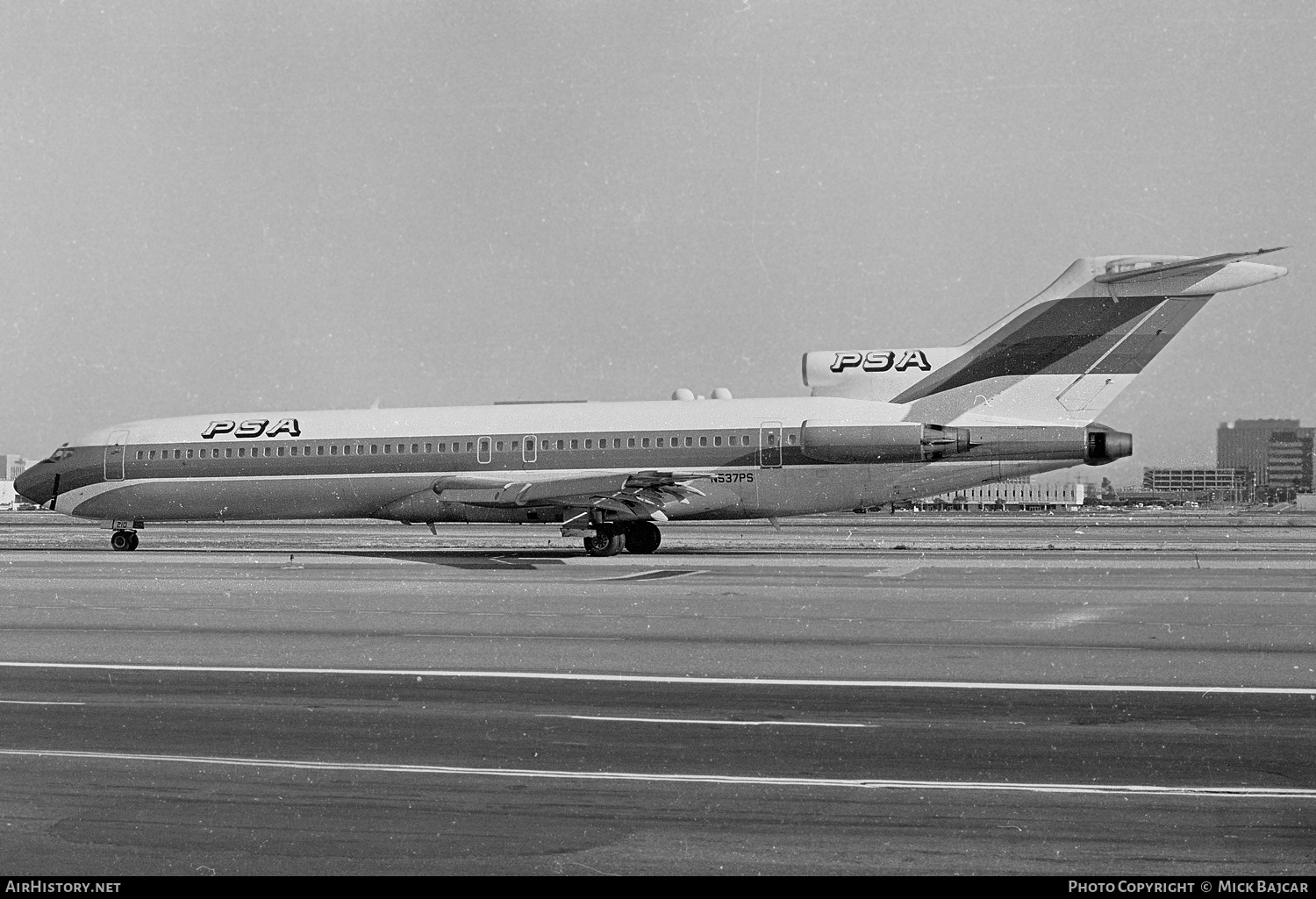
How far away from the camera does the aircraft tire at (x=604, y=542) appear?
94.9ft

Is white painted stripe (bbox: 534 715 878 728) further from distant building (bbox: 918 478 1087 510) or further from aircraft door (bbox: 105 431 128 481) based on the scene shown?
distant building (bbox: 918 478 1087 510)

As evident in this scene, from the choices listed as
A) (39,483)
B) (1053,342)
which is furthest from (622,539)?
(39,483)

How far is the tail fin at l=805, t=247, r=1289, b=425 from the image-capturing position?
2764cm

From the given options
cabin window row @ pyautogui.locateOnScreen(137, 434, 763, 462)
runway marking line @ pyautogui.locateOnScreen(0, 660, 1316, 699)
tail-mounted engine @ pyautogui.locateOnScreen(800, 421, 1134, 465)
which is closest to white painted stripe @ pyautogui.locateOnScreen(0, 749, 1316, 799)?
runway marking line @ pyautogui.locateOnScreen(0, 660, 1316, 699)

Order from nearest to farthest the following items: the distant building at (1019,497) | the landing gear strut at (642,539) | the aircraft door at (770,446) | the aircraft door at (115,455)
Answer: the aircraft door at (770,446)
the landing gear strut at (642,539)
the aircraft door at (115,455)
the distant building at (1019,497)

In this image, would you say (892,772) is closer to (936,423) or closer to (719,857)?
(719,857)

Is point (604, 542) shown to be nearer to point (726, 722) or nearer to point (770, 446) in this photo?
point (770, 446)

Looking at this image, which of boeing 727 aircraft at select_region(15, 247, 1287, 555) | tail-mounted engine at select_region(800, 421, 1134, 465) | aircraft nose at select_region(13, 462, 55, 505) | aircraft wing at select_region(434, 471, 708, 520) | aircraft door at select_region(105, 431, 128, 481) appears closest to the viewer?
tail-mounted engine at select_region(800, 421, 1134, 465)

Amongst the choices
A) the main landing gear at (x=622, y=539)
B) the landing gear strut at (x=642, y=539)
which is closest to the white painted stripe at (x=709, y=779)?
the main landing gear at (x=622, y=539)

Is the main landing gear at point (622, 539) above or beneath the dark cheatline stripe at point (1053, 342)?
beneath

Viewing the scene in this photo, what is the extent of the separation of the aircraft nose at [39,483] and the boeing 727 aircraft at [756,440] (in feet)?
13.9

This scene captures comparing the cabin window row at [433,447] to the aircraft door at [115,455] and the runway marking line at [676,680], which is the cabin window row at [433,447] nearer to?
the aircraft door at [115,455]

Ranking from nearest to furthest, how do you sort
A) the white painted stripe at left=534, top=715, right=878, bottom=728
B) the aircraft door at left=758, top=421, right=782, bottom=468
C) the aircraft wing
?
the white painted stripe at left=534, top=715, right=878, bottom=728 → the aircraft wing → the aircraft door at left=758, top=421, right=782, bottom=468

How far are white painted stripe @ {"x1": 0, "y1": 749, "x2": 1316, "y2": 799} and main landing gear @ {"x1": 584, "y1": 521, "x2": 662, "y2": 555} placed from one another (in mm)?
21112
